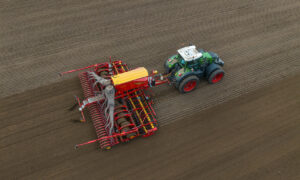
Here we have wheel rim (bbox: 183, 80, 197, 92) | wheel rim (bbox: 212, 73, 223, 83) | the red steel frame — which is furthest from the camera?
wheel rim (bbox: 212, 73, 223, 83)

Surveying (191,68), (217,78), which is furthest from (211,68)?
(191,68)

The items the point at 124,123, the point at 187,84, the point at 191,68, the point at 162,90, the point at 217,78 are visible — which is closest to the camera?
the point at 124,123

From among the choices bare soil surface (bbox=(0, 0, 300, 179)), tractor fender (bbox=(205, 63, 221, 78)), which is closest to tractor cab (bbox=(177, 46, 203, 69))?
tractor fender (bbox=(205, 63, 221, 78))

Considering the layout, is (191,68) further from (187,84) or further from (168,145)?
(168,145)

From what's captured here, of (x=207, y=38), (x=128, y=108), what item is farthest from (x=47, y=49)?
(x=207, y=38)

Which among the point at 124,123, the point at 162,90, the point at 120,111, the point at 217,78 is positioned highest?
the point at 162,90

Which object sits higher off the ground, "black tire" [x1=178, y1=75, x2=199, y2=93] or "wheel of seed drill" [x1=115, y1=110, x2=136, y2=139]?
"black tire" [x1=178, y1=75, x2=199, y2=93]

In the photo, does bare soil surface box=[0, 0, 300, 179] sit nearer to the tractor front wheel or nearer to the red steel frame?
the tractor front wheel

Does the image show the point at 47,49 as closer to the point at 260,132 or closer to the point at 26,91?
the point at 26,91
